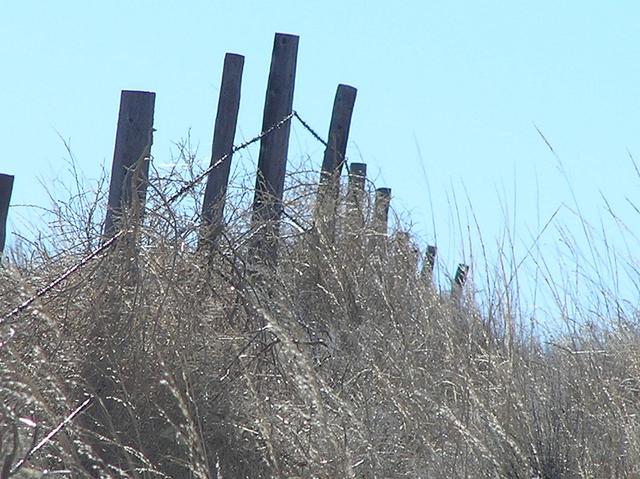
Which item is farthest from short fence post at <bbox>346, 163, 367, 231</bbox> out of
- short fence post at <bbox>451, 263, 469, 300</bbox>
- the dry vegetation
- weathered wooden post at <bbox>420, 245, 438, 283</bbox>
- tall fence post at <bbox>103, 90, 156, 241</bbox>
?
tall fence post at <bbox>103, 90, 156, 241</bbox>

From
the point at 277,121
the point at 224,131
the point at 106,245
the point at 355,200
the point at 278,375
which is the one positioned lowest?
the point at 278,375

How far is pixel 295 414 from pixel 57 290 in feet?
5.14

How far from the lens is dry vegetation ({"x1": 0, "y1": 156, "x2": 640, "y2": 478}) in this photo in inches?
175

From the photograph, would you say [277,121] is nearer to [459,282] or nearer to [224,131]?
Answer: [224,131]

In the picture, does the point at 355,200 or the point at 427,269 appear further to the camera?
the point at 355,200

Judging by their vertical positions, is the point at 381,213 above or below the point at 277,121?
below

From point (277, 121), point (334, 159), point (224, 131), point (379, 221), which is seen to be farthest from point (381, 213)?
point (224, 131)

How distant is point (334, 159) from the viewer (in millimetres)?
8344

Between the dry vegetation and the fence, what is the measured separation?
0.15 m

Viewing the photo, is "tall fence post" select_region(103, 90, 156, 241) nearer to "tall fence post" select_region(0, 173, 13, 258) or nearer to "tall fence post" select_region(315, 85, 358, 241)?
"tall fence post" select_region(0, 173, 13, 258)

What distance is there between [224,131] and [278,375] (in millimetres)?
2154

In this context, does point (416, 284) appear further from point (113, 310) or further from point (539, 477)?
point (539, 477)

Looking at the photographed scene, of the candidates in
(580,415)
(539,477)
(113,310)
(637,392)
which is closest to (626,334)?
(637,392)

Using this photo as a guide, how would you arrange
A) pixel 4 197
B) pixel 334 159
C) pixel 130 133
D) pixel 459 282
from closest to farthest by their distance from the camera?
pixel 459 282 < pixel 130 133 < pixel 4 197 < pixel 334 159
